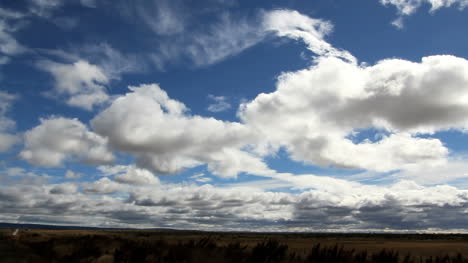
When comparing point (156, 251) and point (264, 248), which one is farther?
point (156, 251)

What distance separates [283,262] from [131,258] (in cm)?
656

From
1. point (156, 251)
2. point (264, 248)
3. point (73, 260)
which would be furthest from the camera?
point (73, 260)

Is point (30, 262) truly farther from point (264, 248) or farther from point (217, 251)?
point (264, 248)

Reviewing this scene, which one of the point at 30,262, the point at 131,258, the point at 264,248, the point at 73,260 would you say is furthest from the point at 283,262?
the point at 30,262

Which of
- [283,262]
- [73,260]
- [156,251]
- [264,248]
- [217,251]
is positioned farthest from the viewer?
[73,260]

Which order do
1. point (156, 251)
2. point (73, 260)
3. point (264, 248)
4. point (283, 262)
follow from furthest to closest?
point (73, 260) → point (156, 251) → point (264, 248) → point (283, 262)

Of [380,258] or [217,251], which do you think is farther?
[217,251]

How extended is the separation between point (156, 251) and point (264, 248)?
6.10 metres

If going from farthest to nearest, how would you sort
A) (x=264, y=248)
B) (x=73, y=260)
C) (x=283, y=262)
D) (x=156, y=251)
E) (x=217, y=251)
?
(x=73, y=260), (x=156, y=251), (x=217, y=251), (x=264, y=248), (x=283, y=262)

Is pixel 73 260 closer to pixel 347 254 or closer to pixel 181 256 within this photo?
pixel 181 256

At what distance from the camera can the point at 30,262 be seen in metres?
24.3

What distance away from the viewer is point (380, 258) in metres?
17.8

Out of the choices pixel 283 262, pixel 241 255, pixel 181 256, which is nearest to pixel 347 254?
pixel 283 262

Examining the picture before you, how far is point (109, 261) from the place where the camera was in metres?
21.1
